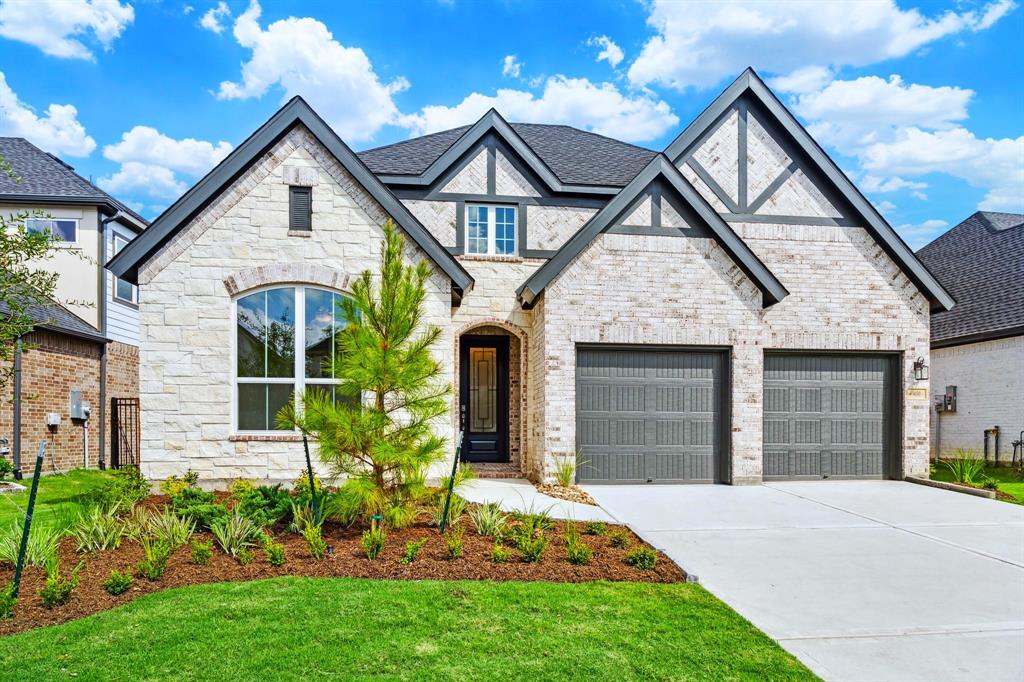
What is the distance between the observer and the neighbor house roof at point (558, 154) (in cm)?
1302

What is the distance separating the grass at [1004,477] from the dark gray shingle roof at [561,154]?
8485mm

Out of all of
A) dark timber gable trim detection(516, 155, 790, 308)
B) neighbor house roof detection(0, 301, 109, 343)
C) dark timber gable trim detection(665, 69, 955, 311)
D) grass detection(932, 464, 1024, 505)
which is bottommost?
grass detection(932, 464, 1024, 505)

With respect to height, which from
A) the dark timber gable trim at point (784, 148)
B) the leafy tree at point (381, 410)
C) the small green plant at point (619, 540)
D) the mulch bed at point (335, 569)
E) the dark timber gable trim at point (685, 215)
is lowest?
the small green plant at point (619, 540)

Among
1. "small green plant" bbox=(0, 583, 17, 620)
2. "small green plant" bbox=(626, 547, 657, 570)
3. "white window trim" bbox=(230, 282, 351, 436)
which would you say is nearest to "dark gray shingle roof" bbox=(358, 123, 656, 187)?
"white window trim" bbox=(230, 282, 351, 436)

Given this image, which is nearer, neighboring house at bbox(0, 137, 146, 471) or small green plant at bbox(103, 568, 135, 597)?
small green plant at bbox(103, 568, 135, 597)

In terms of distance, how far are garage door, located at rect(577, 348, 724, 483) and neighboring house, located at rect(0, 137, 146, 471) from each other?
1097cm

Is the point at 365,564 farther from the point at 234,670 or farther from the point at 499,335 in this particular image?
the point at 499,335

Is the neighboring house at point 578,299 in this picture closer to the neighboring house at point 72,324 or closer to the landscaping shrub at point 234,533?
the landscaping shrub at point 234,533

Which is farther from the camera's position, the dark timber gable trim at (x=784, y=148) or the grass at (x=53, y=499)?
the dark timber gable trim at (x=784, y=148)

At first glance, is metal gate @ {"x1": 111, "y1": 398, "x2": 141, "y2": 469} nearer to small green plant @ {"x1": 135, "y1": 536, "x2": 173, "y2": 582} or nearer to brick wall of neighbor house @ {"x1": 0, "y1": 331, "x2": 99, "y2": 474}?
brick wall of neighbor house @ {"x1": 0, "y1": 331, "x2": 99, "y2": 474}

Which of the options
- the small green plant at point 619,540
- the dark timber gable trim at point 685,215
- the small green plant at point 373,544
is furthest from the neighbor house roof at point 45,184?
the small green plant at point 619,540

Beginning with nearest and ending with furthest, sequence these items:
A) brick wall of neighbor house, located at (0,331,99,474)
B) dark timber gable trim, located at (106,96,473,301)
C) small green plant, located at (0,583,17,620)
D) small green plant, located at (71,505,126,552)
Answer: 1. small green plant, located at (0,583,17,620)
2. small green plant, located at (71,505,126,552)
3. dark timber gable trim, located at (106,96,473,301)
4. brick wall of neighbor house, located at (0,331,99,474)

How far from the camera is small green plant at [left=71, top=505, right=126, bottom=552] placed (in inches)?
239

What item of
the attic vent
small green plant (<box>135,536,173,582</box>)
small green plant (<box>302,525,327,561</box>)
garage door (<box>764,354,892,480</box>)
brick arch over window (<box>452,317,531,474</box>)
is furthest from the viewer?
brick arch over window (<box>452,317,531,474</box>)
